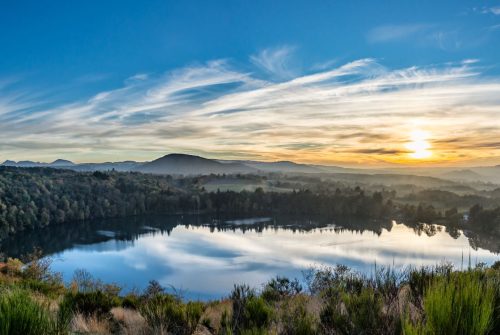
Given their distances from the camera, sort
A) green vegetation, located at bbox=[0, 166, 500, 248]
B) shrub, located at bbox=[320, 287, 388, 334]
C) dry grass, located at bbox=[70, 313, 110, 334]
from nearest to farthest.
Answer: shrub, located at bbox=[320, 287, 388, 334] → dry grass, located at bbox=[70, 313, 110, 334] → green vegetation, located at bbox=[0, 166, 500, 248]

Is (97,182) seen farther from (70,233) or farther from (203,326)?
(203,326)

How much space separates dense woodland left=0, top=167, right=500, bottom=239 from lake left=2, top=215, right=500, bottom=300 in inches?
203

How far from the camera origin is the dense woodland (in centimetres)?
9100

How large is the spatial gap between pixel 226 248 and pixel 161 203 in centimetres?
5211

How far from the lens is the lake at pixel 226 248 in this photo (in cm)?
5362

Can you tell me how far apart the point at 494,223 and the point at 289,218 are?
48.1 metres

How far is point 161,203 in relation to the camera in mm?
119125

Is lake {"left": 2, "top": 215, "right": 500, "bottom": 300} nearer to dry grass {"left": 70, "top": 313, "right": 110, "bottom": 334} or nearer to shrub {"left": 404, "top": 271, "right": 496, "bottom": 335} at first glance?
dry grass {"left": 70, "top": 313, "right": 110, "bottom": 334}

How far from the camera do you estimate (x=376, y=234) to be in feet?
284

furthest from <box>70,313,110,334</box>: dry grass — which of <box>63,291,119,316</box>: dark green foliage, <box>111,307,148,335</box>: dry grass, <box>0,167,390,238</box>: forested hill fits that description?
<box>0,167,390,238</box>: forested hill

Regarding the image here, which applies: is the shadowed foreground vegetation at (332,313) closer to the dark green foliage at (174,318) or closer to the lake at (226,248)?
the dark green foliage at (174,318)

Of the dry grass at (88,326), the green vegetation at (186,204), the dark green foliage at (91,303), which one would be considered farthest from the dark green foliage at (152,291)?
the green vegetation at (186,204)

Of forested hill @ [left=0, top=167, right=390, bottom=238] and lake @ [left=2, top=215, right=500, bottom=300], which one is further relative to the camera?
forested hill @ [left=0, top=167, right=390, bottom=238]

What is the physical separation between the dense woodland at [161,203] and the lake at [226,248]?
515 cm
